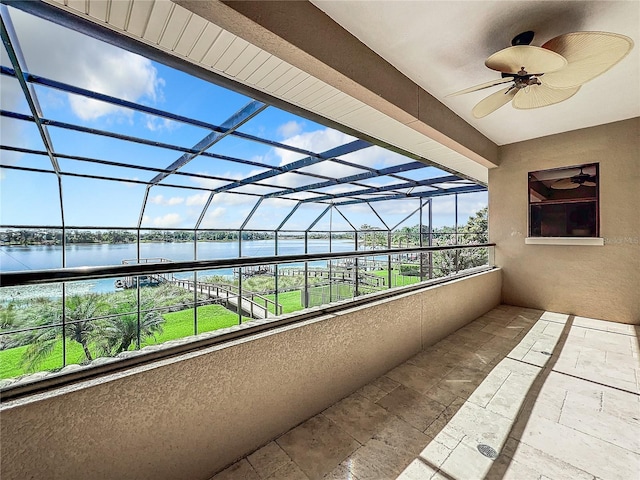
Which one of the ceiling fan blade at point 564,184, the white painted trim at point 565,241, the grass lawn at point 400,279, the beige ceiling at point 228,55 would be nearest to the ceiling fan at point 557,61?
the beige ceiling at point 228,55

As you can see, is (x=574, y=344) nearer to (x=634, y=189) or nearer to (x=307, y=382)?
(x=634, y=189)

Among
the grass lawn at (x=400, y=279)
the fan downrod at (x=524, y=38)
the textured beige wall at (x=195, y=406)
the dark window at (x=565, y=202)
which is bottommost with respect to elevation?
the textured beige wall at (x=195, y=406)

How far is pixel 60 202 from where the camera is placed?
4.39 metres

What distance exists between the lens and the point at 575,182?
3.76 metres

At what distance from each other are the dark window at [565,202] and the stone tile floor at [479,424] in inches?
66.5

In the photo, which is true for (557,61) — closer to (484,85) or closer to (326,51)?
(484,85)

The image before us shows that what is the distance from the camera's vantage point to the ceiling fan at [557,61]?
5.22 feet

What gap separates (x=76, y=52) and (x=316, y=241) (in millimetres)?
6862

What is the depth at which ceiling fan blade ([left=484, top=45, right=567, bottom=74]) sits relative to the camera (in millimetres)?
1642

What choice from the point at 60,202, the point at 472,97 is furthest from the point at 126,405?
the point at 60,202

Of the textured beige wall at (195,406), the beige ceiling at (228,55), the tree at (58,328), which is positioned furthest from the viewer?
the tree at (58,328)

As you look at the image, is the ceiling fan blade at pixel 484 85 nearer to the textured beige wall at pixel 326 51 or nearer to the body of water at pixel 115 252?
the textured beige wall at pixel 326 51

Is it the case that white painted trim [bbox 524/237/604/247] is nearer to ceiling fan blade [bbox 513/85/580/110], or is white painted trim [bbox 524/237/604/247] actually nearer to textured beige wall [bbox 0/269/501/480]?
ceiling fan blade [bbox 513/85/580/110]

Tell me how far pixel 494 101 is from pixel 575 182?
2.55 metres
